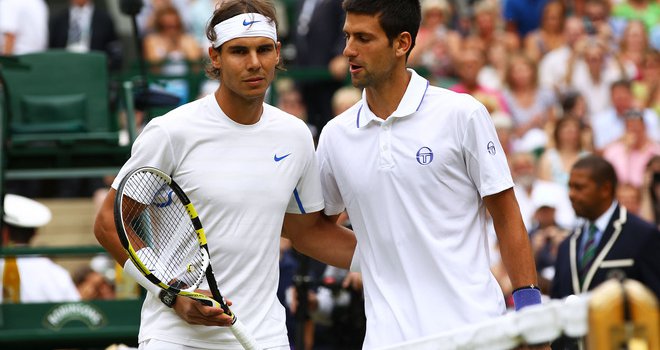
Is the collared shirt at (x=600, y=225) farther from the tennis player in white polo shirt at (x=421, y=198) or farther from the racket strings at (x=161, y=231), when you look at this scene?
the racket strings at (x=161, y=231)

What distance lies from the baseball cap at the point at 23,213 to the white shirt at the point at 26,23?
3.89 metres

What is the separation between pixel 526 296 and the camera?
5629 millimetres

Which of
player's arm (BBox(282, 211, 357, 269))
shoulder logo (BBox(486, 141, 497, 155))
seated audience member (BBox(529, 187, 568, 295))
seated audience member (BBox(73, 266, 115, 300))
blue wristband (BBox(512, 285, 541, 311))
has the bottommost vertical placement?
seated audience member (BBox(73, 266, 115, 300))

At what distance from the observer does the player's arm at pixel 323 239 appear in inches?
247

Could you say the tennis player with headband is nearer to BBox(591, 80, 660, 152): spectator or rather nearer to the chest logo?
the chest logo

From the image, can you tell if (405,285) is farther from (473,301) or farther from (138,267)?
(138,267)

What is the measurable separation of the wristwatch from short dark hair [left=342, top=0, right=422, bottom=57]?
1.34 m

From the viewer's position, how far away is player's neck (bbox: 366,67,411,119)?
19.3ft

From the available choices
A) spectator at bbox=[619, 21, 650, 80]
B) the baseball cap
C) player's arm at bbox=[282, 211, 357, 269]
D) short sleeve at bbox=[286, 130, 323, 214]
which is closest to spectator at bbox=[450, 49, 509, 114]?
spectator at bbox=[619, 21, 650, 80]

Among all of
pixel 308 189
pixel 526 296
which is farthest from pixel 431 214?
pixel 308 189

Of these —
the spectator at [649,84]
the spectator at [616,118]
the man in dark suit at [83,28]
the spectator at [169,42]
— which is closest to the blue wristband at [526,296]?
the spectator at [616,118]

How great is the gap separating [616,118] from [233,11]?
8.96m

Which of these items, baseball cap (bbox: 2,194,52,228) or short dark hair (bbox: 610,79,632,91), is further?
short dark hair (bbox: 610,79,632,91)

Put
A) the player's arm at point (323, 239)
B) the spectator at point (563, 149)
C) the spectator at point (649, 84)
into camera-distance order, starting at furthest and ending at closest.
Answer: the spectator at point (649, 84)
the spectator at point (563, 149)
the player's arm at point (323, 239)
